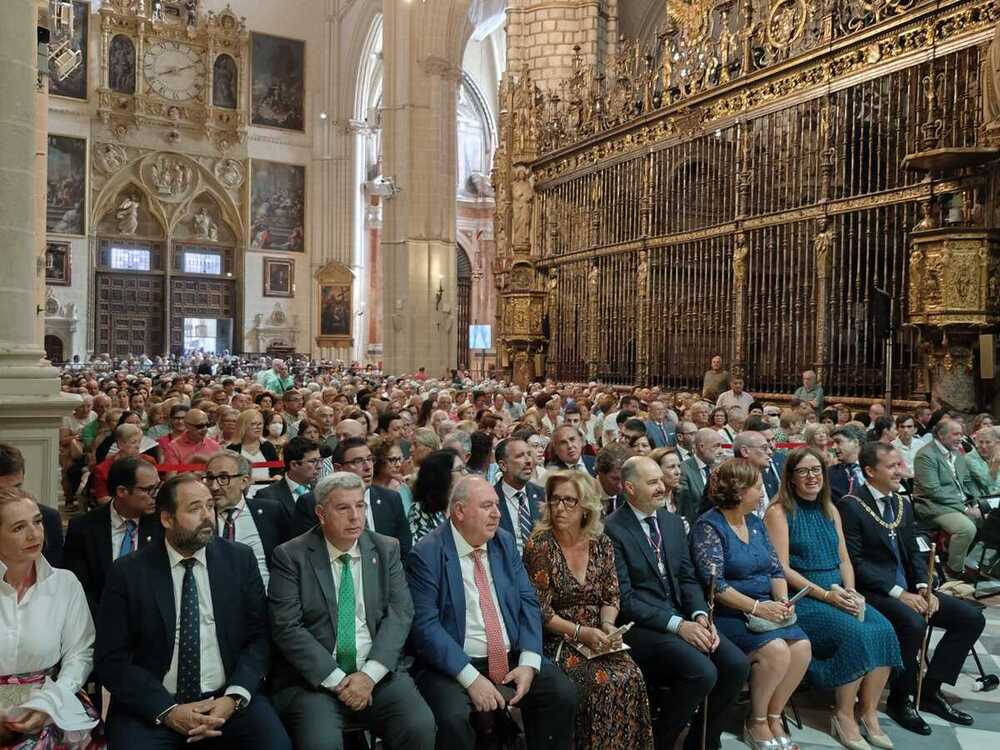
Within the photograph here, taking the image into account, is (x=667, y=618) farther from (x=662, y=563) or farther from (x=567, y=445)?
(x=567, y=445)

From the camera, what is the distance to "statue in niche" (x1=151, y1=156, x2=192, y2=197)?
106 ft

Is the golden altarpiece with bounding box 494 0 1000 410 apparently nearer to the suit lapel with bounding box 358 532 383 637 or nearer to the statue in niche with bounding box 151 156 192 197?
the suit lapel with bounding box 358 532 383 637

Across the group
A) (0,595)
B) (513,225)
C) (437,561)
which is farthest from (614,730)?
(513,225)

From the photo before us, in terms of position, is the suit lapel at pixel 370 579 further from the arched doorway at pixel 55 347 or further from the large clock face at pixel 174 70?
the large clock face at pixel 174 70

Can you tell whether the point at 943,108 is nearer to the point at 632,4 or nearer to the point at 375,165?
the point at 632,4

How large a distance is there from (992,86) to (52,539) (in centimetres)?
952

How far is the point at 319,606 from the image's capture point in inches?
144

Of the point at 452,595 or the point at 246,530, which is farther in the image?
the point at 246,530

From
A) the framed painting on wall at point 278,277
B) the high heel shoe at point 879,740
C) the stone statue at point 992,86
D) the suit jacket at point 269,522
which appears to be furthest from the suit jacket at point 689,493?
the framed painting on wall at point 278,277

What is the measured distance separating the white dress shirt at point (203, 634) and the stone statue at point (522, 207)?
54.7 ft

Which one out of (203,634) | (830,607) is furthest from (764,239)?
(203,634)

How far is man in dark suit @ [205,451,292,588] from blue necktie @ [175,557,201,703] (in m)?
0.94

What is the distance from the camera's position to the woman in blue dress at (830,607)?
14.5 feet

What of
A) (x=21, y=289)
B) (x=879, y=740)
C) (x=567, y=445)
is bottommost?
(x=879, y=740)
